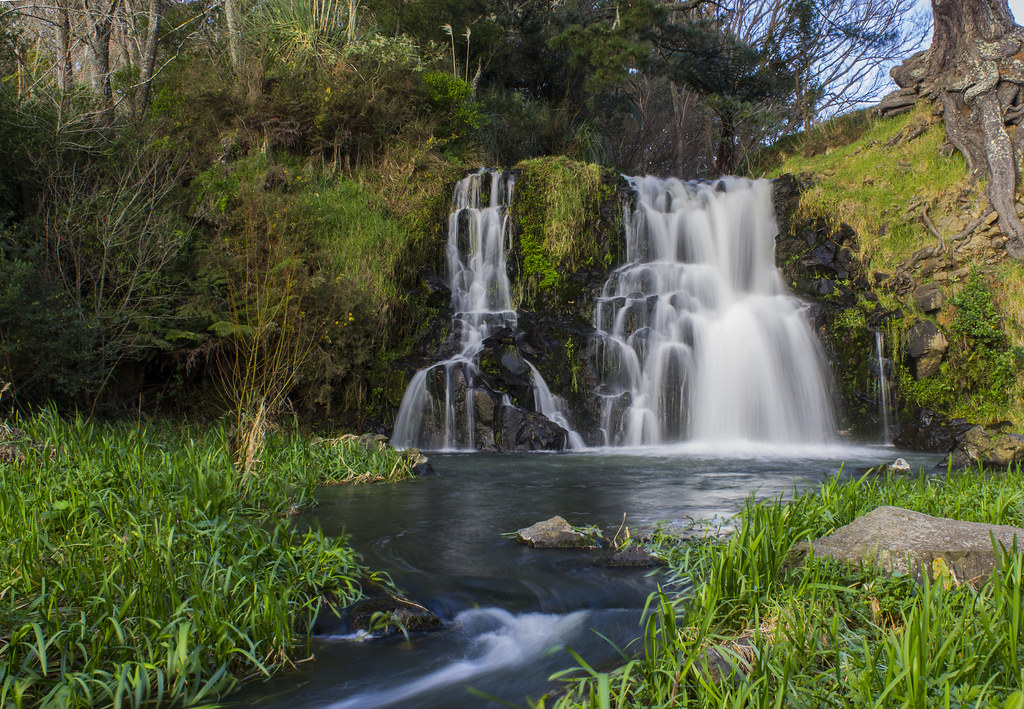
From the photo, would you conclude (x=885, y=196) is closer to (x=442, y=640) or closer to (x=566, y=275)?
(x=566, y=275)

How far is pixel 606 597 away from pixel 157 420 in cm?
836

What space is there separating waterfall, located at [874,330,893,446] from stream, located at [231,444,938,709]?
7.91 ft

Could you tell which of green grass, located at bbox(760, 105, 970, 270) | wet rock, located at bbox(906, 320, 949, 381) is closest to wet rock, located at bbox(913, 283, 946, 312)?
wet rock, located at bbox(906, 320, 949, 381)

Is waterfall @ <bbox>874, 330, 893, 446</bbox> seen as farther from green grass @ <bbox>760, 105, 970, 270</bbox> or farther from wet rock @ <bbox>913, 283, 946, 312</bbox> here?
green grass @ <bbox>760, 105, 970, 270</bbox>

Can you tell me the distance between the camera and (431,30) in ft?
61.6

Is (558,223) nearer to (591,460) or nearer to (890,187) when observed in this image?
(591,460)

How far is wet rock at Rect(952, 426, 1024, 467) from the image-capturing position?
759 centimetres

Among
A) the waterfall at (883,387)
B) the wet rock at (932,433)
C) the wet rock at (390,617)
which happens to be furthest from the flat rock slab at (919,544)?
the waterfall at (883,387)

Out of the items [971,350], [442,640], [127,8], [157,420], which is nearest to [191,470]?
[442,640]

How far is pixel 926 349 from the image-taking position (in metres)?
11.6

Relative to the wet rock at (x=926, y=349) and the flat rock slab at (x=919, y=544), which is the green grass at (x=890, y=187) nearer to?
the wet rock at (x=926, y=349)

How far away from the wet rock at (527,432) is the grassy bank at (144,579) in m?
5.52

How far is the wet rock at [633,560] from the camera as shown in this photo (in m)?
4.61

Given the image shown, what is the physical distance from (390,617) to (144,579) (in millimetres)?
1233
